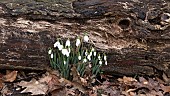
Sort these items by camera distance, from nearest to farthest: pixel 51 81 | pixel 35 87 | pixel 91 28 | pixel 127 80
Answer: pixel 35 87 → pixel 51 81 → pixel 91 28 → pixel 127 80

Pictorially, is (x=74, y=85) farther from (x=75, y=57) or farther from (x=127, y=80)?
(x=127, y=80)

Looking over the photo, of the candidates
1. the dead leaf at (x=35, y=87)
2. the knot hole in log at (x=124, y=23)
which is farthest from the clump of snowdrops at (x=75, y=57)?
the knot hole in log at (x=124, y=23)

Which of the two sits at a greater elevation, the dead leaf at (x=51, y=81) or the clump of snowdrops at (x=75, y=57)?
the clump of snowdrops at (x=75, y=57)

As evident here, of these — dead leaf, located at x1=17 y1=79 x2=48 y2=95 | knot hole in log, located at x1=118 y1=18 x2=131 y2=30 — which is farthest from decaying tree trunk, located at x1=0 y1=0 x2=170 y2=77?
dead leaf, located at x1=17 y1=79 x2=48 y2=95

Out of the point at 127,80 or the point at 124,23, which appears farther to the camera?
the point at 127,80

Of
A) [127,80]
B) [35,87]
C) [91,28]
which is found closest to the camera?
[35,87]

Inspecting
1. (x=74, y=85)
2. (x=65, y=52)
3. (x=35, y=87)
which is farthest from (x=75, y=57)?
Answer: (x=35, y=87)

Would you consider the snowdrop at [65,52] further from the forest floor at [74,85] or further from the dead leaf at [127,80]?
the dead leaf at [127,80]
